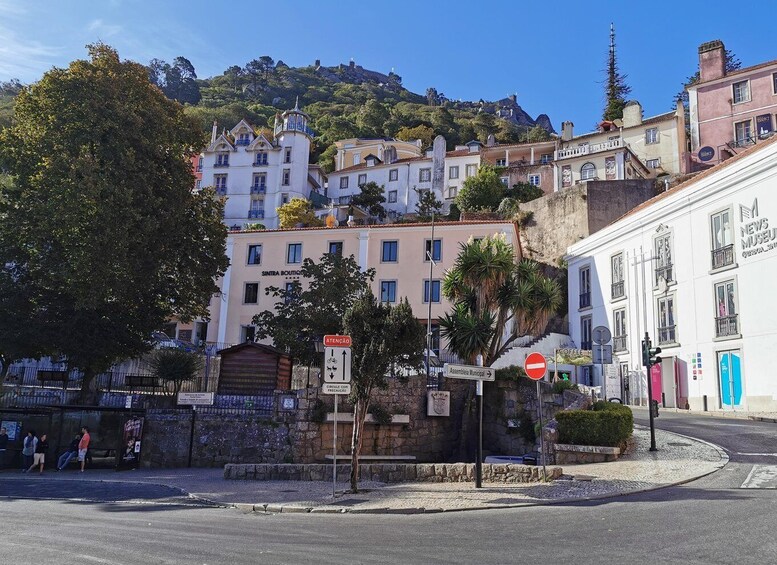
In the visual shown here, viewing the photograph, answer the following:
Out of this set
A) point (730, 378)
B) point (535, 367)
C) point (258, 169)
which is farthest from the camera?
point (258, 169)

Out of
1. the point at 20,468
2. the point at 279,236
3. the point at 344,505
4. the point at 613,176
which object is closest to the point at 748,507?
the point at 344,505

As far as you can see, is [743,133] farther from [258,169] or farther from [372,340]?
[372,340]

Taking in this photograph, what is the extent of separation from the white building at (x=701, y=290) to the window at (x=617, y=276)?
0.06 m

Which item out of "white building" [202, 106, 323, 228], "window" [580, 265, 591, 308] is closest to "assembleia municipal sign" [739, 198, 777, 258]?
"window" [580, 265, 591, 308]

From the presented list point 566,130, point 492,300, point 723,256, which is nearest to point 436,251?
point 723,256

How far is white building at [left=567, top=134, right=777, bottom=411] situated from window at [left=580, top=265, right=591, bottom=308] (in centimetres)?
128

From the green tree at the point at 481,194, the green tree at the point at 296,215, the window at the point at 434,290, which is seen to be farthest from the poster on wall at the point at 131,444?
the green tree at the point at 481,194

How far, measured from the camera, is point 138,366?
27297 millimetres

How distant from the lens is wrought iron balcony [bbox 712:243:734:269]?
27734 mm

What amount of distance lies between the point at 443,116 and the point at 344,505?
10557 centimetres

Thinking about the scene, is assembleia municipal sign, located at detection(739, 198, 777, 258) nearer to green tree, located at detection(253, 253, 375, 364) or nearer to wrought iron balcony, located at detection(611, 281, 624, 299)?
wrought iron balcony, located at detection(611, 281, 624, 299)

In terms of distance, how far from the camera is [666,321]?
31578 millimetres

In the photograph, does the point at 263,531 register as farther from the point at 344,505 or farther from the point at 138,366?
the point at 138,366

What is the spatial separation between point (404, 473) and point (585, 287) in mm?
26419
